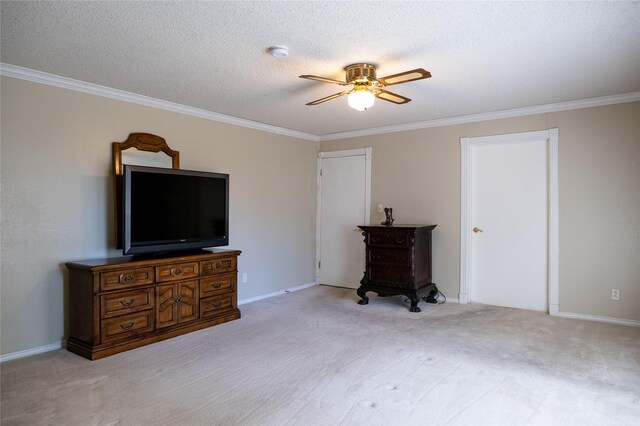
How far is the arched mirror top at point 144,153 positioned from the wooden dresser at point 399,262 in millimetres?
2450

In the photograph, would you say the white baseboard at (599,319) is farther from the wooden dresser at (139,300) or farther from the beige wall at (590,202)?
the wooden dresser at (139,300)

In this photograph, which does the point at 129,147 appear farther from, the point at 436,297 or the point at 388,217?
the point at 436,297

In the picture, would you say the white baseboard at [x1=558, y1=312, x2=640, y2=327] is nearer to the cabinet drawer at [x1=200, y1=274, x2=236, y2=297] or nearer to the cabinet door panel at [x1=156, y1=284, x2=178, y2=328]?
the cabinet drawer at [x1=200, y1=274, x2=236, y2=297]

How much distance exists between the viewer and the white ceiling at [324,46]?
230 centimetres

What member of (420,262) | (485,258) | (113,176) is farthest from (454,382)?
(113,176)

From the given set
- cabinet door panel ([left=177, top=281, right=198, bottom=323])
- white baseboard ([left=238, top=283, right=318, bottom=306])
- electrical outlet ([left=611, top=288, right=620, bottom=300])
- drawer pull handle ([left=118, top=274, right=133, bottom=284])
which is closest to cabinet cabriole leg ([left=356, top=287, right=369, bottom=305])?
white baseboard ([left=238, top=283, right=318, bottom=306])

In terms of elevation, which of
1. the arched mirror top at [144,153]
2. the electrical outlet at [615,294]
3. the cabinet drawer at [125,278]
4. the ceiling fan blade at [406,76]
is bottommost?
the electrical outlet at [615,294]

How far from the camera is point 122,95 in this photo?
3867 mm

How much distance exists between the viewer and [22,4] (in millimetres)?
2230

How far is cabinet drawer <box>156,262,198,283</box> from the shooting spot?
3.60 meters

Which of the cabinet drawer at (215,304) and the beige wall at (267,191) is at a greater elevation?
the beige wall at (267,191)

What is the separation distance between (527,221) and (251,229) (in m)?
3.35

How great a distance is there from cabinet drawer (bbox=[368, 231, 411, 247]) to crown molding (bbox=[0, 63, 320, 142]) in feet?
6.55

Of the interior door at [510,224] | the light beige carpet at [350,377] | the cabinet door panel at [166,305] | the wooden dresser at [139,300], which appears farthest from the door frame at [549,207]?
the cabinet door panel at [166,305]
